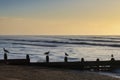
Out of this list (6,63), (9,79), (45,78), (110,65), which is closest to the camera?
(9,79)

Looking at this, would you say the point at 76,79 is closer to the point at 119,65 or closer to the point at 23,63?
the point at 23,63

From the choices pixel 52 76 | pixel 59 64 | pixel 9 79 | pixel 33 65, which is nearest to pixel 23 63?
pixel 33 65

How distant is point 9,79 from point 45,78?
299 centimetres

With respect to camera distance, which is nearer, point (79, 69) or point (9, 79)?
point (9, 79)

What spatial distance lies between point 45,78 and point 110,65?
1402cm

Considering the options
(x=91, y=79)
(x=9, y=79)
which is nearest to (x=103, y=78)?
(x=91, y=79)

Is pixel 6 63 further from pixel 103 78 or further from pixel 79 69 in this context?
pixel 103 78

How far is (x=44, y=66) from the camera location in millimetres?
34250

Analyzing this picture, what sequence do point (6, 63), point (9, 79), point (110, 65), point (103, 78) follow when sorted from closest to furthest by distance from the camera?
point (9, 79)
point (103, 78)
point (6, 63)
point (110, 65)

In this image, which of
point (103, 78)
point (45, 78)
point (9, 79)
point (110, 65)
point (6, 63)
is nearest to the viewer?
point (9, 79)

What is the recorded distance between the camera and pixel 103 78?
26.6m

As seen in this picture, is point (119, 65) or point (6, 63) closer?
point (6, 63)

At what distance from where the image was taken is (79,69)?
35.3m

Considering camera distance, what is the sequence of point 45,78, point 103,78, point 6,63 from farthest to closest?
point 6,63
point 103,78
point 45,78
